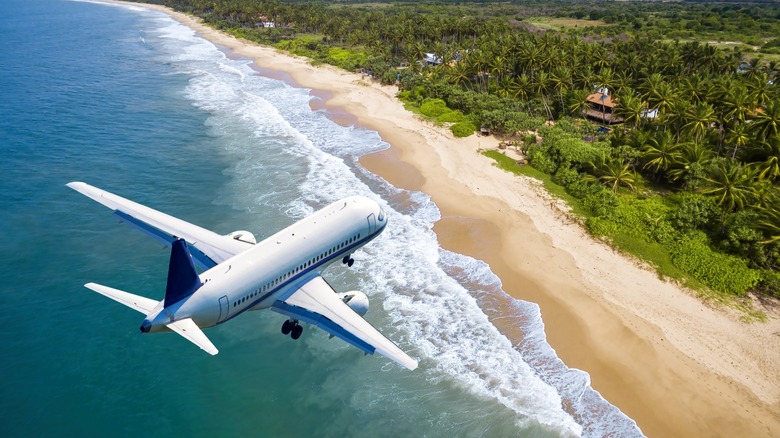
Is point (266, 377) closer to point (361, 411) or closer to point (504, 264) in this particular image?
point (361, 411)

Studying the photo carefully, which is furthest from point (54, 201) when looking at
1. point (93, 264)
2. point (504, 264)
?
point (504, 264)

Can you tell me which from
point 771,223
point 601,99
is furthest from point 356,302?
point 601,99

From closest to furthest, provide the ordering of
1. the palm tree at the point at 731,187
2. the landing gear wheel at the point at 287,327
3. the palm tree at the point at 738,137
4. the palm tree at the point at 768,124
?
the landing gear wheel at the point at 287,327
the palm tree at the point at 731,187
the palm tree at the point at 768,124
the palm tree at the point at 738,137

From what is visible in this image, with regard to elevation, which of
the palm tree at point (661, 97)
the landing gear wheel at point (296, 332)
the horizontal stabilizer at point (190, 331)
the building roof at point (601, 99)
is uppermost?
the palm tree at point (661, 97)

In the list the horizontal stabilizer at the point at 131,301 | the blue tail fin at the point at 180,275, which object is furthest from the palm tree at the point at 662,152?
the horizontal stabilizer at the point at 131,301

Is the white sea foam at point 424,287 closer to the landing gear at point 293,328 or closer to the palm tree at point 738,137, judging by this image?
the landing gear at point 293,328

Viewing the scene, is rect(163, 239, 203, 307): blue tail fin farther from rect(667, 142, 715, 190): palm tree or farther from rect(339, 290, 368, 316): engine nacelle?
rect(667, 142, 715, 190): palm tree
